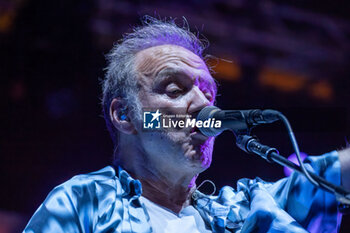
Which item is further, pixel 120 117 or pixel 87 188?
pixel 120 117

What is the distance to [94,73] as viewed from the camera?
257cm

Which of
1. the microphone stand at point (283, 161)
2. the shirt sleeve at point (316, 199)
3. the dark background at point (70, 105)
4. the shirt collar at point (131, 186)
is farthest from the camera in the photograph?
the dark background at point (70, 105)

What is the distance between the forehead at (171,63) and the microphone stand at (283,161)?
2.05 ft

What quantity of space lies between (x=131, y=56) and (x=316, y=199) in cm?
110

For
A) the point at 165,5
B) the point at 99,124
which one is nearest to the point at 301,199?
the point at 99,124

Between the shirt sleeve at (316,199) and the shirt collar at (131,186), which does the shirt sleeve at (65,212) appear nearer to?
the shirt collar at (131,186)

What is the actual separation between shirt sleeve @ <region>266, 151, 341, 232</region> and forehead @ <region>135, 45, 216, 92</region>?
610 millimetres

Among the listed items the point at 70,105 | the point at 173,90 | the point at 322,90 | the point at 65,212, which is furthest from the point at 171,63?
the point at 322,90

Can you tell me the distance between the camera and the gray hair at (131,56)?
5.97 ft

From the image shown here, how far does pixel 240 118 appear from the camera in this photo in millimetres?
1170

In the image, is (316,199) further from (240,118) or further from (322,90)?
(322,90)

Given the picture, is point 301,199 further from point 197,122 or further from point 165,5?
point 165,5

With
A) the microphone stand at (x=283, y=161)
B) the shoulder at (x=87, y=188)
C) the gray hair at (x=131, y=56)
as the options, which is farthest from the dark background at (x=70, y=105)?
the microphone stand at (x=283, y=161)

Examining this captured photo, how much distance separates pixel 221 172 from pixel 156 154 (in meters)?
0.98
